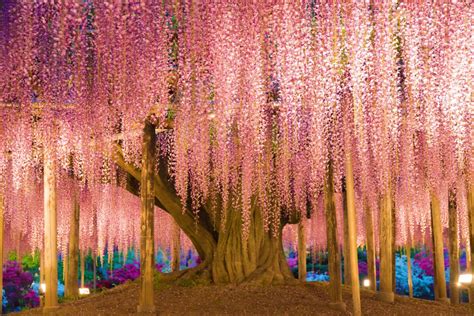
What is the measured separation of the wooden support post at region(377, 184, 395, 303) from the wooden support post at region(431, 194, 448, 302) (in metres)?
1.78

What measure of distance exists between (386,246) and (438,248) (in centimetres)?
235

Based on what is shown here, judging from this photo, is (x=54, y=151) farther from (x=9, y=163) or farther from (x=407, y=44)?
(x=407, y=44)

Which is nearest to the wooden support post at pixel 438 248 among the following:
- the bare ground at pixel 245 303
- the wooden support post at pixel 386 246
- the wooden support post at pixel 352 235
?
the bare ground at pixel 245 303

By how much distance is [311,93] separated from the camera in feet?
26.8

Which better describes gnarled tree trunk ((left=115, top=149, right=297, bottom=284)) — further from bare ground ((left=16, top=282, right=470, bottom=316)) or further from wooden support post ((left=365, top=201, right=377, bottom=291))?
wooden support post ((left=365, top=201, right=377, bottom=291))

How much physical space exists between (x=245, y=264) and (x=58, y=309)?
13.3ft

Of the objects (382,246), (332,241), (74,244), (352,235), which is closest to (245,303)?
(332,241)

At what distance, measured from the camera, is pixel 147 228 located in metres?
10.2

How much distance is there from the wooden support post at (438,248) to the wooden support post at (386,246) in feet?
5.85

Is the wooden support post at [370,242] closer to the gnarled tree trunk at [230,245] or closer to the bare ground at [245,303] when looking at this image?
the bare ground at [245,303]

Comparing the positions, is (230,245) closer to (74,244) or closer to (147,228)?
(147,228)

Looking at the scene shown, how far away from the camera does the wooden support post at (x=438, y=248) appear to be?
13312 mm

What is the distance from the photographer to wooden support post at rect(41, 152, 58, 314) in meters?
11.2

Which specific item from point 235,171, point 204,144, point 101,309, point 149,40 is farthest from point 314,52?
point 101,309
